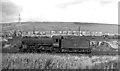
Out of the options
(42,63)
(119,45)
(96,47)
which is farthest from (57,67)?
(119,45)

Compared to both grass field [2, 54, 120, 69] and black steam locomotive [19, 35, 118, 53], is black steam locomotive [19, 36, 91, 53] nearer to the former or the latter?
black steam locomotive [19, 35, 118, 53]

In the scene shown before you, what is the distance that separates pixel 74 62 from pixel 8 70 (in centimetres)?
568

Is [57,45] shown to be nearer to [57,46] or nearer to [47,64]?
[57,46]

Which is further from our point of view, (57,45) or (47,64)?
(57,45)

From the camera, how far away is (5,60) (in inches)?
603

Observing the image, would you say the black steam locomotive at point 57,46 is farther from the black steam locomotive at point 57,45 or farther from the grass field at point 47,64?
the grass field at point 47,64

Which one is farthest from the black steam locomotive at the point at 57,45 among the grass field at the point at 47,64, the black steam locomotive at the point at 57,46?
the grass field at the point at 47,64

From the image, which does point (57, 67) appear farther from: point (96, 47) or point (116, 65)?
point (96, 47)

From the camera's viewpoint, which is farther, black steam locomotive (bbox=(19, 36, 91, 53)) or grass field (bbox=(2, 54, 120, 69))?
black steam locomotive (bbox=(19, 36, 91, 53))

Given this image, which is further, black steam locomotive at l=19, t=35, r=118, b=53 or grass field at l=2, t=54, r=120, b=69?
black steam locomotive at l=19, t=35, r=118, b=53

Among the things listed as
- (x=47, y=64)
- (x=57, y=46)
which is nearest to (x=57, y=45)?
(x=57, y=46)

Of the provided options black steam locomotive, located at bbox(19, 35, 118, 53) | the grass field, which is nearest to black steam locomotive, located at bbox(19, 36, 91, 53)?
black steam locomotive, located at bbox(19, 35, 118, 53)

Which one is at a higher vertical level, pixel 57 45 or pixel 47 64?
pixel 57 45

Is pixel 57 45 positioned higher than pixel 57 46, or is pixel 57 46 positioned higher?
pixel 57 45
